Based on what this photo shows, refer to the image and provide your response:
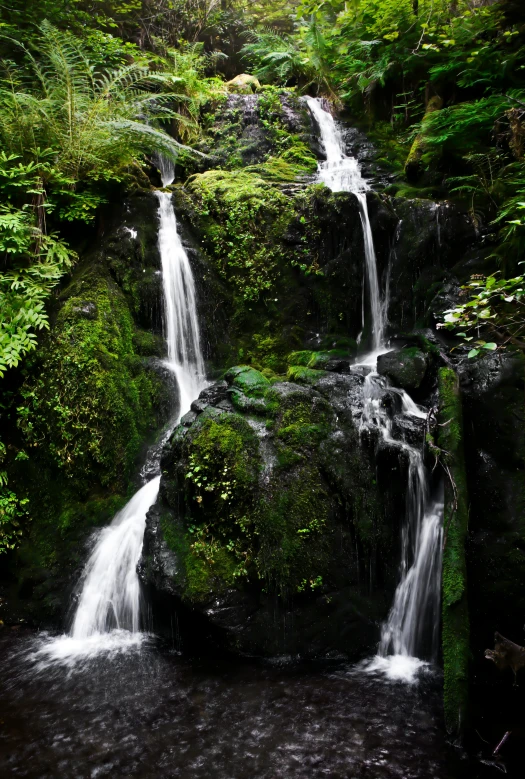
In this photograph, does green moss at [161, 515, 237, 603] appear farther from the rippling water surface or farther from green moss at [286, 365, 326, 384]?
green moss at [286, 365, 326, 384]

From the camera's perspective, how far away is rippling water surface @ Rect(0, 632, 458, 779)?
3.41 metres

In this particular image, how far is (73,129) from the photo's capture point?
6.73 m

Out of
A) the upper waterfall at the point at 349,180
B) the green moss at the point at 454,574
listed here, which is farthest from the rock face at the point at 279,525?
the upper waterfall at the point at 349,180

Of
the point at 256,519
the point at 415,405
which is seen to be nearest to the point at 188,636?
the point at 256,519

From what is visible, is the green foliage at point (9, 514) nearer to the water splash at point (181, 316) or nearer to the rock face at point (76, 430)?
the rock face at point (76, 430)

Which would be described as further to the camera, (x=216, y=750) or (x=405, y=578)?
(x=405, y=578)

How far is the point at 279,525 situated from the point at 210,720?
71.0 inches

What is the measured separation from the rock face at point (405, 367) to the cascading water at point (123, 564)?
290cm

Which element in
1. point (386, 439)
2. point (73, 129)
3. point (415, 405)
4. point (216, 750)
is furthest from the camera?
point (73, 129)

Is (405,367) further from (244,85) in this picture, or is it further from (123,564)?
(244,85)

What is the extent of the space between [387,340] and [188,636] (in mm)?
5388

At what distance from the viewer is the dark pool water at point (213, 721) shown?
11.2ft

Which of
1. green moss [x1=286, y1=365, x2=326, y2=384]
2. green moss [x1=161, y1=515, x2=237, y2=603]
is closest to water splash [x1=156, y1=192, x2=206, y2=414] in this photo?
green moss [x1=286, y1=365, x2=326, y2=384]

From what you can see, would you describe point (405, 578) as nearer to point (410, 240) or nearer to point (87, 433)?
point (87, 433)
